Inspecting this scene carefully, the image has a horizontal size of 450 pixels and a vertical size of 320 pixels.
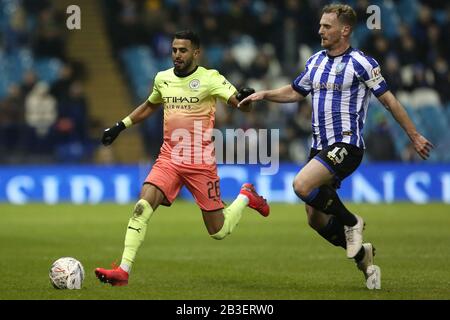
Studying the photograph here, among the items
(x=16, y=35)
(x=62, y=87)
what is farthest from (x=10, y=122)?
(x=16, y=35)

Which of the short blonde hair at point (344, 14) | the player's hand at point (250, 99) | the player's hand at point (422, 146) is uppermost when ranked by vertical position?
the short blonde hair at point (344, 14)

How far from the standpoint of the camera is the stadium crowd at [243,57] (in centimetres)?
2275

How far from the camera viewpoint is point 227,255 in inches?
512

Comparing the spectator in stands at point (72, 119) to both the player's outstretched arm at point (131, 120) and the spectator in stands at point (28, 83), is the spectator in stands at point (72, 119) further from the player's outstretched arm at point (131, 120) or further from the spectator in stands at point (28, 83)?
the player's outstretched arm at point (131, 120)

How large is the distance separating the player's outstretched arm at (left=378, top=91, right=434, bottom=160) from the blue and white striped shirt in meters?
0.23

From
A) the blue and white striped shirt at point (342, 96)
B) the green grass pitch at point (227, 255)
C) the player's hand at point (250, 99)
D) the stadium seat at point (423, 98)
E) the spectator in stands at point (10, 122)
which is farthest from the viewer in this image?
the stadium seat at point (423, 98)

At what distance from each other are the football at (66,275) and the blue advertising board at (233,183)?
13.5 meters

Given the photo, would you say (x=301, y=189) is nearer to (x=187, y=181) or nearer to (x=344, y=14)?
(x=187, y=181)

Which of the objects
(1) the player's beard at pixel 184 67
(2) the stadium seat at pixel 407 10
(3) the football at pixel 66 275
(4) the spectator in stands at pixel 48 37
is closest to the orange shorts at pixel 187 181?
(1) the player's beard at pixel 184 67

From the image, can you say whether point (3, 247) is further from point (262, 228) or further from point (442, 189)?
point (442, 189)

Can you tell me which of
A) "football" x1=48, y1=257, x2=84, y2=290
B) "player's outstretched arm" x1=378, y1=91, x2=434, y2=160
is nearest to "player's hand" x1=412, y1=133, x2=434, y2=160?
"player's outstretched arm" x1=378, y1=91, x2=434, y2=160

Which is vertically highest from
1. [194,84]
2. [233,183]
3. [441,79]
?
[441,79]

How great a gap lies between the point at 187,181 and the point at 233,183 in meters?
12.9

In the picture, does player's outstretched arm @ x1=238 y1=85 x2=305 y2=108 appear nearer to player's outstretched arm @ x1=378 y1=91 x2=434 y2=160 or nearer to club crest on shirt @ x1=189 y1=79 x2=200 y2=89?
club crest on shirt @ x1=189 y1=79 x2=200 y2=89
